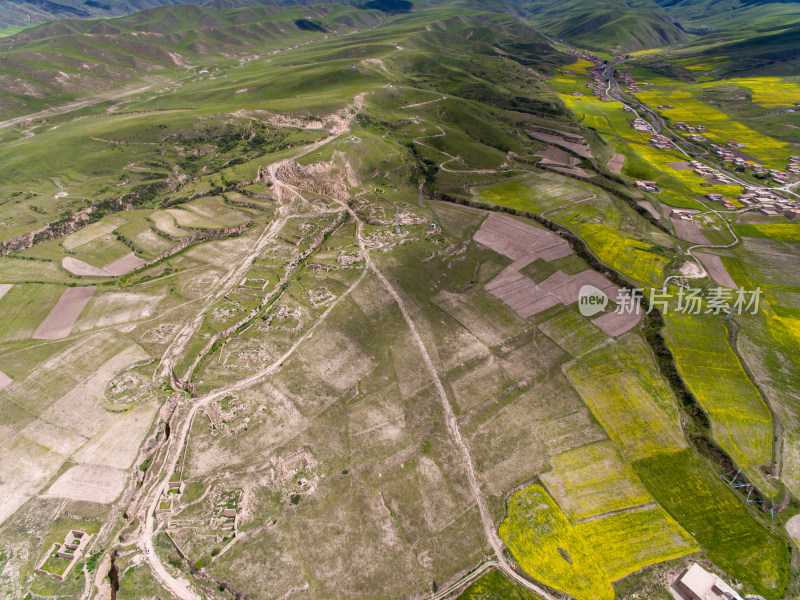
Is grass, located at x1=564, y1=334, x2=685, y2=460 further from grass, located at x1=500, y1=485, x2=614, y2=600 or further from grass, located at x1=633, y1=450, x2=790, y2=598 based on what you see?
grass, located at x1=500, y1=485, x2=614, y2=600

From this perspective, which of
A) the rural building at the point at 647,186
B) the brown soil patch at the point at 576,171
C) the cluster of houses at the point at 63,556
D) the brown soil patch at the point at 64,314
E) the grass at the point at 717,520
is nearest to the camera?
the cluster of houses at the point at 63,556

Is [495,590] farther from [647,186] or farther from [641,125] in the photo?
[641,125]

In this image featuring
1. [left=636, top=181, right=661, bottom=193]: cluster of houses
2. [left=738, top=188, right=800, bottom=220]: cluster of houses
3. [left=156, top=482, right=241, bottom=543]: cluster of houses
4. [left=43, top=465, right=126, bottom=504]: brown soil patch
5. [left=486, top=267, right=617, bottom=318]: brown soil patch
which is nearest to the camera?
[left=156, top=482, right=241, bottom=543]: cluster of houses

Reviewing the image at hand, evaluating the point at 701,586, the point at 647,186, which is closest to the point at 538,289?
the point at 701,586

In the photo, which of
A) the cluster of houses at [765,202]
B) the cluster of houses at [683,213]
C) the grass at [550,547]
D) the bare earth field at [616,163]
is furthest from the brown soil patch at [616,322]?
the bare earth field at [616,163]

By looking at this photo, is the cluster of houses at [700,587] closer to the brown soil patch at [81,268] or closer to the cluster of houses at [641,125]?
the brown soil patch at [81,268]

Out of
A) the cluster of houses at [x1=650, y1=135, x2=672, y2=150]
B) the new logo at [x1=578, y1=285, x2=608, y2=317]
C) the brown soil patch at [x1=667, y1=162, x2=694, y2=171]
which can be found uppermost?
the cluster of houses at [x1=650, y1=135, x2=672, y2=150]

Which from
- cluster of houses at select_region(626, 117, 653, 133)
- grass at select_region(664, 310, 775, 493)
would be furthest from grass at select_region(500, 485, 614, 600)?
cluster of houses at select_region(626, 117, 653, 133)

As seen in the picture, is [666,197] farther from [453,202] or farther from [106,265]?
[106,265]

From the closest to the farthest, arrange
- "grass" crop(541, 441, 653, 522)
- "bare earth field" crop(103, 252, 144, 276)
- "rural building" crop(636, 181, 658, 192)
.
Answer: "grass" crop(541, 441, 653, 522) < "bare earth field" crop(103, 252, 144, 276) < "rural building" crop(636, 181, 658, 192)
